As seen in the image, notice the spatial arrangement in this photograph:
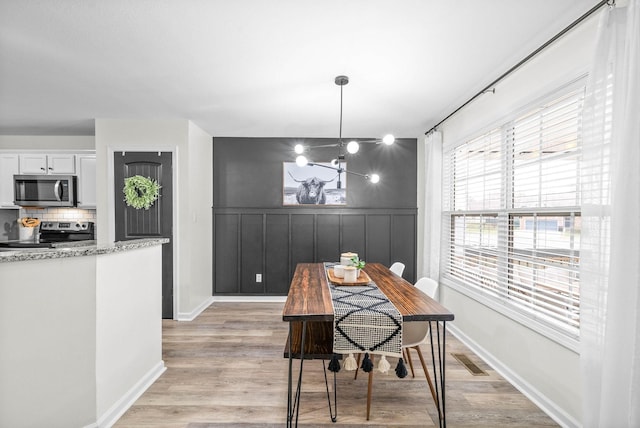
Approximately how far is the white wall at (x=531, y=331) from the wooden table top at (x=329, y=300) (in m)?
0.89

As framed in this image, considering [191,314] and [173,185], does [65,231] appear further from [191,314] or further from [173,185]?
[191,314]

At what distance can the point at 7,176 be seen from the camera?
4.19 metres

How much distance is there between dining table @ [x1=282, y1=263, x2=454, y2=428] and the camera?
167cm

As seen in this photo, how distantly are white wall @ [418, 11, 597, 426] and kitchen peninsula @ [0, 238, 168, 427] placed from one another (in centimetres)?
284

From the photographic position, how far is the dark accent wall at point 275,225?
4516mm

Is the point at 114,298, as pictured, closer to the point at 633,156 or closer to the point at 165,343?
the point at 165,343

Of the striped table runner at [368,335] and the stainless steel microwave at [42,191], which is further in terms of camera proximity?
the stainless steel microwave at [42,191]

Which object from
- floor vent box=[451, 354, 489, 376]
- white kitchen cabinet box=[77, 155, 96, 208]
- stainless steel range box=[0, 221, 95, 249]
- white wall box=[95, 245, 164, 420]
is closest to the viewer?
white wall box=[95, 245, 164, 420]

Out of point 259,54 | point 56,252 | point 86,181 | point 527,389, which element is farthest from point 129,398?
point 86,181

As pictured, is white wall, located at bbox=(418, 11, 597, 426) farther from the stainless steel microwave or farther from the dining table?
the stainless steel microwave

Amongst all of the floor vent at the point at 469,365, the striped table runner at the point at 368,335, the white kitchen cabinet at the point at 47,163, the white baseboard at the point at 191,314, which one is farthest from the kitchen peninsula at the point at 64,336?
the white kitchen cabinet at the point at 47,163

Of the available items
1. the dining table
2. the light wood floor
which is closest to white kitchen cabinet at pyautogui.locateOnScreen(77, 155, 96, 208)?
the light wood floor

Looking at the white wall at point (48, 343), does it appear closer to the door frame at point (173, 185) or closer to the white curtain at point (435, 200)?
the door frame at point (173, 185)

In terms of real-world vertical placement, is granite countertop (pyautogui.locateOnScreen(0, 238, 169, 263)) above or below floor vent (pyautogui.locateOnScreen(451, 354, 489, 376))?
above
